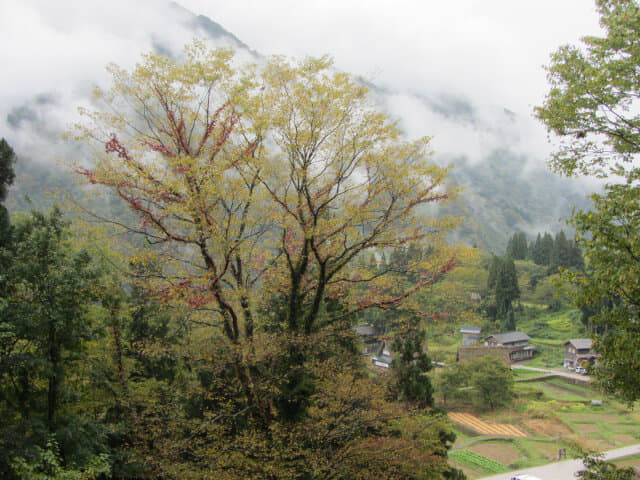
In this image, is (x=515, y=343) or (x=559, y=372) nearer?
(x=559, y=372)

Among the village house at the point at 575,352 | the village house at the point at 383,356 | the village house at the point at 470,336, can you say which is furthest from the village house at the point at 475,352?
the village house at the point at 470,336

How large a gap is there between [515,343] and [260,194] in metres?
53.7

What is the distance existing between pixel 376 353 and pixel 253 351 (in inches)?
2018

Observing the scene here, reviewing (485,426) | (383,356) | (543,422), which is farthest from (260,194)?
(383,356)

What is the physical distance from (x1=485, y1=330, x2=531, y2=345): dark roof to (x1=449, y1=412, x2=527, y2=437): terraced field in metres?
19.4

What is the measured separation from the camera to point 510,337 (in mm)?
52938

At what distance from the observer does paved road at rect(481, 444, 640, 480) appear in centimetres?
2247

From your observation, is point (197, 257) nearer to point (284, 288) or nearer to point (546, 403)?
point (284, 288)

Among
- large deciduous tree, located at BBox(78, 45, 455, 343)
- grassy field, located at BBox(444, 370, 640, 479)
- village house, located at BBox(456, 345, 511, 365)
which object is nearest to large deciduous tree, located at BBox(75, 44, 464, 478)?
large deciduous tree, located at BBox(78, 45, 455, 343)

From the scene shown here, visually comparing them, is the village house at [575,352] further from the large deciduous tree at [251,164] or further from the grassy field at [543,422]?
the large deciduous tree at [251,164]

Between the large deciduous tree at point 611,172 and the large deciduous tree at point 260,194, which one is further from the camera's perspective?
the large deciduous tree at point 260,194

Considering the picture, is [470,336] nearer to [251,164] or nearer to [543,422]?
[543,422]

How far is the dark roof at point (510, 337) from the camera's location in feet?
171

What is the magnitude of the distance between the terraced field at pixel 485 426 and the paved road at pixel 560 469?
6.05 m
